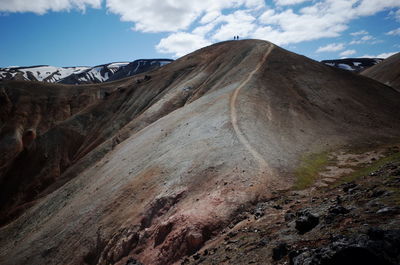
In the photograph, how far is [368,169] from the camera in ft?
83.4

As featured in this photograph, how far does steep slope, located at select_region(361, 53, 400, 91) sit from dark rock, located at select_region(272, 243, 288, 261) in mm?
107555

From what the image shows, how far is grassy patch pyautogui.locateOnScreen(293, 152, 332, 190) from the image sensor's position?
24.0 meters

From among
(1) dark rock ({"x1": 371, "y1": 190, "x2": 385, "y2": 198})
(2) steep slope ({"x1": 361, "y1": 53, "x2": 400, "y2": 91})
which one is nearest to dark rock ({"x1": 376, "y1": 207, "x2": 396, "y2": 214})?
(1) dark rock ({"x1": 371, "y1": 190, "x2": 385, "y2": 198})

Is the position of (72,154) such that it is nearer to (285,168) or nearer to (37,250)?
(37,250)

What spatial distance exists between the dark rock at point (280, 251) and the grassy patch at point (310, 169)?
36.4ft

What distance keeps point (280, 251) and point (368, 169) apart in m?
16.9

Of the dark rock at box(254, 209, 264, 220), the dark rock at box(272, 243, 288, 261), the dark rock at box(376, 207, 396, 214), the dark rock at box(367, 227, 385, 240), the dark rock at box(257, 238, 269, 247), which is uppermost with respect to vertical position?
the dark rock at box(367, 227, 385, 240)

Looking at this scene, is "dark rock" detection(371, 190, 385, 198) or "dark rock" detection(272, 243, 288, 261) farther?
"dark rock" detection(371, 190, 385, 198)

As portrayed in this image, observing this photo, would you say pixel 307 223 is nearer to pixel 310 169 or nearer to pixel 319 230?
pixel 319 230

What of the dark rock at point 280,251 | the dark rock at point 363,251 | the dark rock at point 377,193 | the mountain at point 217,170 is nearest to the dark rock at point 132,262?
the mountain at point 217,170

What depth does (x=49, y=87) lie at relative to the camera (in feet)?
358

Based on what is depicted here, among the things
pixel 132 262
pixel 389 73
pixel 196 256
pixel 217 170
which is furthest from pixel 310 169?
pixel 389 73

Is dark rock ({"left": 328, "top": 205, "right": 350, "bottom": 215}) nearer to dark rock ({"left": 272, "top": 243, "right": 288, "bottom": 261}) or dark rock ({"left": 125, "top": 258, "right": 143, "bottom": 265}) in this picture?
dark rock ({"left": 272, "top": 243, "right": 288, "bottom": 261})

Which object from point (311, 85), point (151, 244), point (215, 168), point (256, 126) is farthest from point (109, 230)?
point (311, 85)
